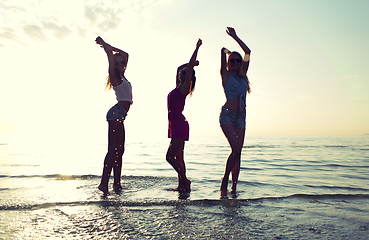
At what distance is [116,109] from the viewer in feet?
15.1

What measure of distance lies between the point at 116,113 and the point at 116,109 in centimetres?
7

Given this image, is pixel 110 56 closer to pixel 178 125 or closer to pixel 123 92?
pixel 123 92

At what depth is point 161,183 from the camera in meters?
5.50

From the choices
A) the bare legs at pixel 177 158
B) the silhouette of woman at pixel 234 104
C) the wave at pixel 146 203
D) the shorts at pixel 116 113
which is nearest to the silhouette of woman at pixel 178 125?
the bare legs at pixel 177 158

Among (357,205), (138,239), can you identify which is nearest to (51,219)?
(138,239)

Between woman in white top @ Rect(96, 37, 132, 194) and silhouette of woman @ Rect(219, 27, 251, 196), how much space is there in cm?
155

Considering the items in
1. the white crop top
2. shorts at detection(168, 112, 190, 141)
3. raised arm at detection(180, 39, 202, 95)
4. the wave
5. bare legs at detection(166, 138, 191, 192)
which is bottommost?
the wave

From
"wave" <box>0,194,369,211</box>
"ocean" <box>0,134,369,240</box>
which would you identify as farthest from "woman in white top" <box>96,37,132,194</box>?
"wave" <box>0,194,369,211</box>

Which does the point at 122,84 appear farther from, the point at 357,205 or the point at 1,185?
the point at 357,205

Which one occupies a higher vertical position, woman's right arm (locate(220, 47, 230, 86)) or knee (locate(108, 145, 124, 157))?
woman's right arm (locate(220, 47, 230, 86))

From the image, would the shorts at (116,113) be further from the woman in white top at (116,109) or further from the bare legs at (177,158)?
the bare legs at (177,158)

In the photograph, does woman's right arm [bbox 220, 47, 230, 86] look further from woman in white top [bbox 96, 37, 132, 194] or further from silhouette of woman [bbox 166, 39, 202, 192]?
woman in white top [bbox 96, 37, 132, 194]

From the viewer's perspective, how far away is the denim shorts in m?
4.51

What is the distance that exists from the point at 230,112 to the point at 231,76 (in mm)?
572
